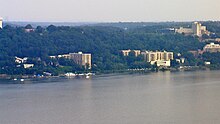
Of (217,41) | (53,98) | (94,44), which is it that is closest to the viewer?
(53,98)

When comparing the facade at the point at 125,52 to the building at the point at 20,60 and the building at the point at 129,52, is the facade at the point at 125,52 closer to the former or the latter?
the building at the point at 129,52

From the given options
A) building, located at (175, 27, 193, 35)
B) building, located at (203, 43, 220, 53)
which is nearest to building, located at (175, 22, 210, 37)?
building, located at (175, 27, 193, 35)

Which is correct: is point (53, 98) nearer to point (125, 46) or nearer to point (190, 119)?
point (190, 119)

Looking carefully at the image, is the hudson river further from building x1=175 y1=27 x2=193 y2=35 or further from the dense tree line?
building x1=175 y1=27 x2=193 y2=35

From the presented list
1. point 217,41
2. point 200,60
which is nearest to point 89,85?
point 200,60

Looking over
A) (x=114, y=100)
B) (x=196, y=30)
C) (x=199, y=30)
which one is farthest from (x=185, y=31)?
(x=114, y=100)

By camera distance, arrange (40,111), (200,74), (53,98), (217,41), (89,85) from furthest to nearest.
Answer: (217,41)
(200,74)
(89,85)
(53,98)
(40,111)

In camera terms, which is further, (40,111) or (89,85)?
(89,85)

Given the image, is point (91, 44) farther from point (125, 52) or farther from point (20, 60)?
point (20, 60)
